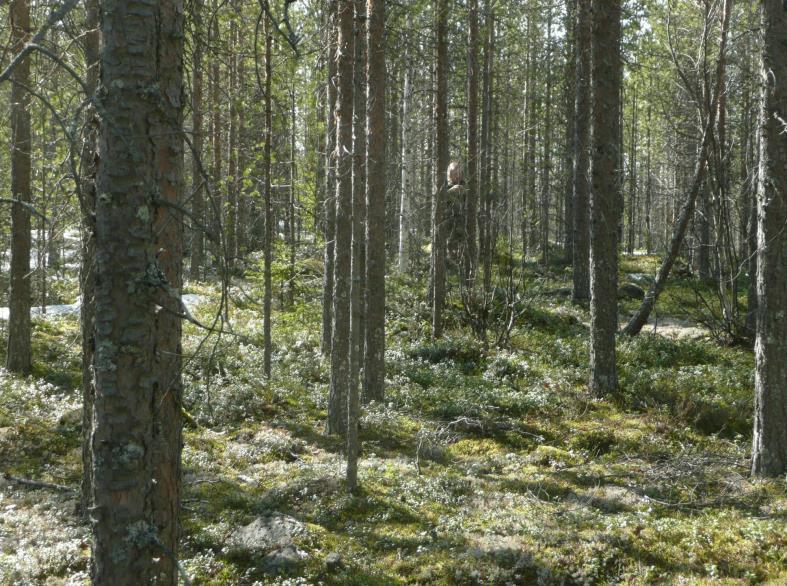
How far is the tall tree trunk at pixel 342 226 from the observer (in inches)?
350

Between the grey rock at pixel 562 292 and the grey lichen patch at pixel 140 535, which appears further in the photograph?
the grey rock at pixel 562 292

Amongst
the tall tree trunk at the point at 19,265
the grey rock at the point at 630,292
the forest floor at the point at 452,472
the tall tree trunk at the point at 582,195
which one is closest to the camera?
the forest floor at the point at 452,472

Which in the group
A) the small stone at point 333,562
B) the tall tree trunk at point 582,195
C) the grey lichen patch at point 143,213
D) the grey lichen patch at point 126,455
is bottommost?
the small stone at point 333,562

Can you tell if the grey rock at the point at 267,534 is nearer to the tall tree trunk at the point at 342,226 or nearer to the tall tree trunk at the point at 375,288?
the tall tree trunk at the point at 342,226

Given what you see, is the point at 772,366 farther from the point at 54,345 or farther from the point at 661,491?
the point at 54,345

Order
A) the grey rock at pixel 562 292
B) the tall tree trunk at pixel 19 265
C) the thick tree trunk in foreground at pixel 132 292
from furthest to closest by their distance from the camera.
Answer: the grey rock at pixel 562 292 < the tall tree trunk at pixel 19 265 < the thick tree trunk in foreground at pixel 132 292

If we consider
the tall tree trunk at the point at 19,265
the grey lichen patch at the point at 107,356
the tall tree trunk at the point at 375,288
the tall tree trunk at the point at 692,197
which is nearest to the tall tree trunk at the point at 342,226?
the tall tree trunk at the point at 375,288

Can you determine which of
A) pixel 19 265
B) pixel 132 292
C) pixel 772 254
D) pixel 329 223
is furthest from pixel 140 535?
pixel 329 223

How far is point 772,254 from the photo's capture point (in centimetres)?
692

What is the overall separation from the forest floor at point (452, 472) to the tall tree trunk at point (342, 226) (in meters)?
0.75

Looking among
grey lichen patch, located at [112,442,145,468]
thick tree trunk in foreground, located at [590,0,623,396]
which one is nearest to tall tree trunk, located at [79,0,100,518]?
grey lichen patch, located at [112,442,145,468]

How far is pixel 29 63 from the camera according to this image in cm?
1062

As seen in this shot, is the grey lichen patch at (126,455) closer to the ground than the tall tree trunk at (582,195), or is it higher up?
closer to the ground

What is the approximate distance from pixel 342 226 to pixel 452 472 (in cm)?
384
